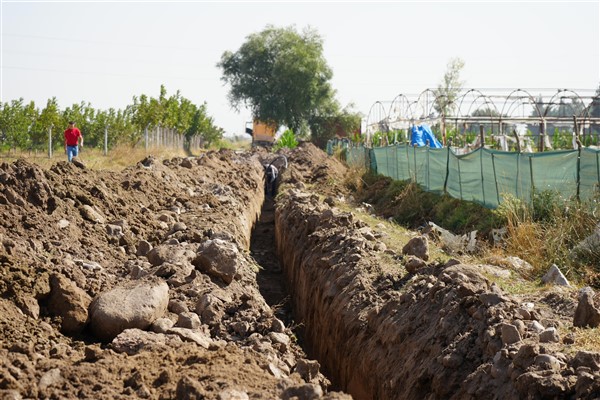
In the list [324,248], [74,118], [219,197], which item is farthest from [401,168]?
[74,118]

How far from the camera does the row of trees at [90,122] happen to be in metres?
43.7

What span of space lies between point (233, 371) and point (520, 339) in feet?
6.94

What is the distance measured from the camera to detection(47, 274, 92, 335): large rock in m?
6.85

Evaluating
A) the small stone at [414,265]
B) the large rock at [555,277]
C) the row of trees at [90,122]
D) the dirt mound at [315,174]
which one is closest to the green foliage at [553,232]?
the large rock at [555,277]

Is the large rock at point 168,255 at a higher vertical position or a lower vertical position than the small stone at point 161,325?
higher

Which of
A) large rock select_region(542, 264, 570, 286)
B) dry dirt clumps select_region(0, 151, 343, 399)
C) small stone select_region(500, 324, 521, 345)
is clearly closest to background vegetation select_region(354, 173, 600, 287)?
large rock select_region(542, 264, 570, 286)

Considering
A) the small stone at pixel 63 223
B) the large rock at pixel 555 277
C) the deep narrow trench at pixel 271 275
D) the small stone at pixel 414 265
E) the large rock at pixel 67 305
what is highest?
the small stone at pixel 63 223

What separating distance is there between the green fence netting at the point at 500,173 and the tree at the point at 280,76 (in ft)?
148

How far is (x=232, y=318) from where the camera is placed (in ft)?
25.7

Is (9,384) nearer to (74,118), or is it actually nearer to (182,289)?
(182,289)

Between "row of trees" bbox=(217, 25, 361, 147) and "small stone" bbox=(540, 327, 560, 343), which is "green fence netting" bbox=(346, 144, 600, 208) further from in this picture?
"row of trees" bbox=(217, 25, 361, 147)

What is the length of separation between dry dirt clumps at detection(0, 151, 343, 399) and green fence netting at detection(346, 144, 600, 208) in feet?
16.8

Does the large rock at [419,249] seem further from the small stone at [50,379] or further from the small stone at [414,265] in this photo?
the small stone at [50,379]

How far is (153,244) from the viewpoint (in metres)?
11.3
